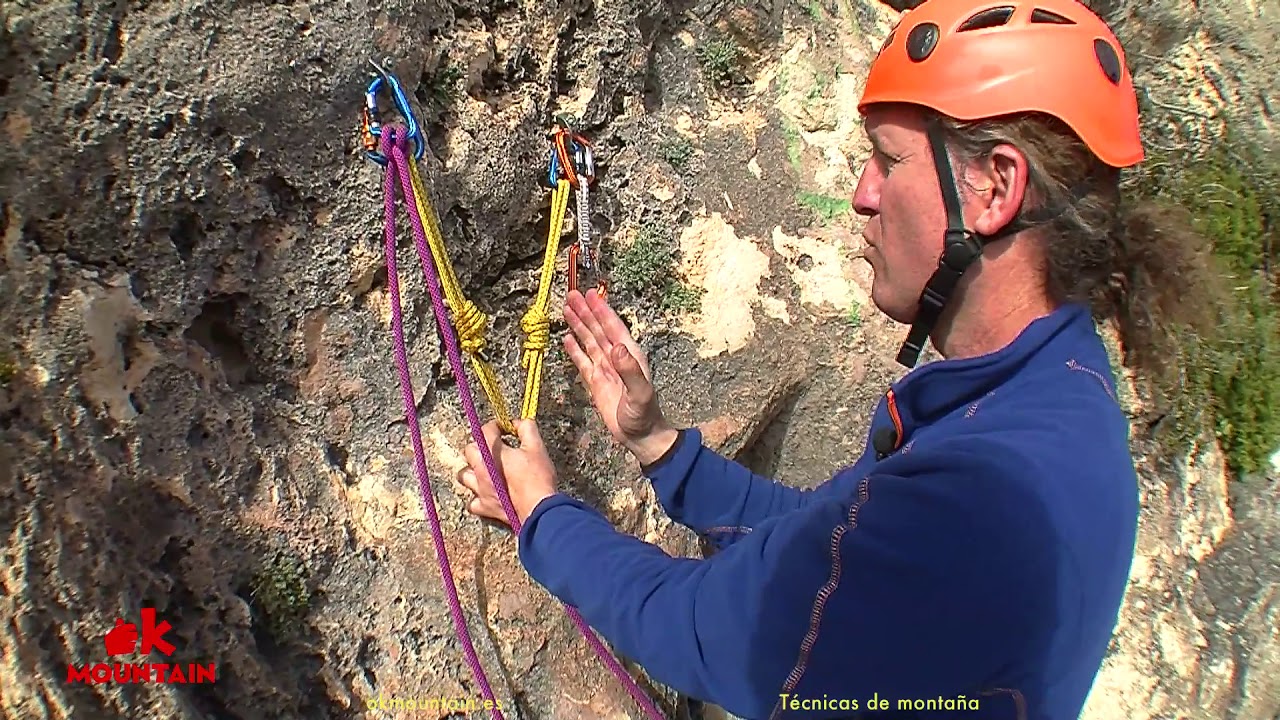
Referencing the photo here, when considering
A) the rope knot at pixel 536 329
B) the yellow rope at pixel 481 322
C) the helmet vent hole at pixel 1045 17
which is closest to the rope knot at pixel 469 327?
the yellow rope at pixel 481 322

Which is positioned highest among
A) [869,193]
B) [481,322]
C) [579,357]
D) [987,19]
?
[987,19]

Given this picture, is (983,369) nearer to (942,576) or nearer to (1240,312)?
(942,576)

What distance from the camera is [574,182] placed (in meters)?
2.50

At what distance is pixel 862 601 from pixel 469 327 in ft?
4.11

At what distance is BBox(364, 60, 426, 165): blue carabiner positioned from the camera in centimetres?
192

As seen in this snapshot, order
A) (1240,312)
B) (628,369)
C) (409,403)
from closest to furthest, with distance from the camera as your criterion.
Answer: (409,403)
(628,369)
(1240,312)

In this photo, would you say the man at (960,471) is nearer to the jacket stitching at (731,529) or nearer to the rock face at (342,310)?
the jacket stitching at (731,529)

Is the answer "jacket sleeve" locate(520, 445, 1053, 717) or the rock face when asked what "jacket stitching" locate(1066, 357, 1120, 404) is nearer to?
"jacket sleeve" locate(520, 445, 1053, 717)

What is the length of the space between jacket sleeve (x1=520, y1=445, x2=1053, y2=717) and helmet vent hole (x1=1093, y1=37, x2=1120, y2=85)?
94 cm

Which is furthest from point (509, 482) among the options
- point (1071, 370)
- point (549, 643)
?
point (1071, 370)

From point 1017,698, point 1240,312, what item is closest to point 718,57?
point 1017,698

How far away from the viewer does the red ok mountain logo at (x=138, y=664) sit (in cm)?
162

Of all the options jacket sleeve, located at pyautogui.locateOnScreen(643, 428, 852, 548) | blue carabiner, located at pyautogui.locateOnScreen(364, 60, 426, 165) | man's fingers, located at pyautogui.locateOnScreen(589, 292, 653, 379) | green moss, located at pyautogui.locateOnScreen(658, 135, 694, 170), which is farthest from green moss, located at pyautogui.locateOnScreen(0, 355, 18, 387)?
green moss, located at pyautogui.locateOnScreen(658, 135, 694, 170)

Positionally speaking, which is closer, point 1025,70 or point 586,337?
point 1025,70
